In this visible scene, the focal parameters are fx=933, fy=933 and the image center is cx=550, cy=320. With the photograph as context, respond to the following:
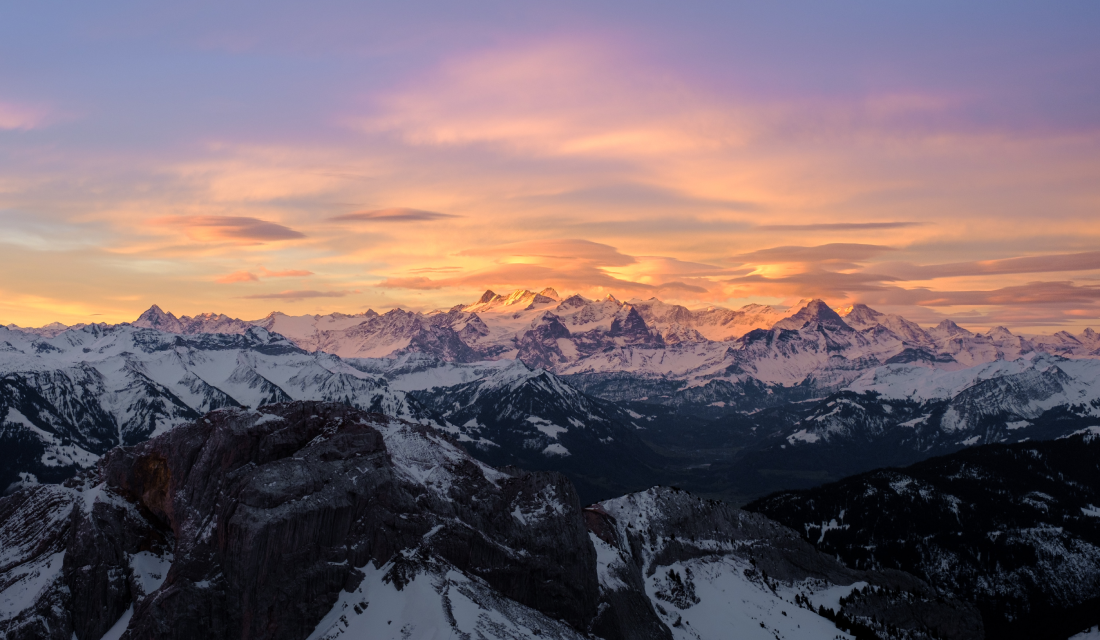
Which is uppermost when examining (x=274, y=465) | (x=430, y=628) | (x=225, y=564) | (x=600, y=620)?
(x=274, y=465)

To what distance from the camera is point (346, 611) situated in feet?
504

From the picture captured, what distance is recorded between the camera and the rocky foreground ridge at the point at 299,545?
494 feet

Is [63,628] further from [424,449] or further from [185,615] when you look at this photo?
[424,449]

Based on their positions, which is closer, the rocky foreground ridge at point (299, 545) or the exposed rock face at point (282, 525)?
the exposed rock face at point (282, 525)

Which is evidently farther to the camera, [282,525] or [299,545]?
[299,545]

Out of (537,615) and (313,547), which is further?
(537,615)

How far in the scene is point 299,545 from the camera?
15475cm

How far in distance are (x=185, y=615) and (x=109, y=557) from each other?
30.0 m

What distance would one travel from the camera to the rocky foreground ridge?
151m

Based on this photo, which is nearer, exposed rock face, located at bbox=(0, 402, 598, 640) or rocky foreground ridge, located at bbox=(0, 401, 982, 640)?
exposed rock face, located at bbox=(0, 402, 598, 640)

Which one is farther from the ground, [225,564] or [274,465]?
[274,465]

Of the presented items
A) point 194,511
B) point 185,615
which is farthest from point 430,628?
point 194,511

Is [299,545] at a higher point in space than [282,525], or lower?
lower

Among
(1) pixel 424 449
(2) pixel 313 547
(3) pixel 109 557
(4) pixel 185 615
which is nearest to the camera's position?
(4) pixel 185 615
